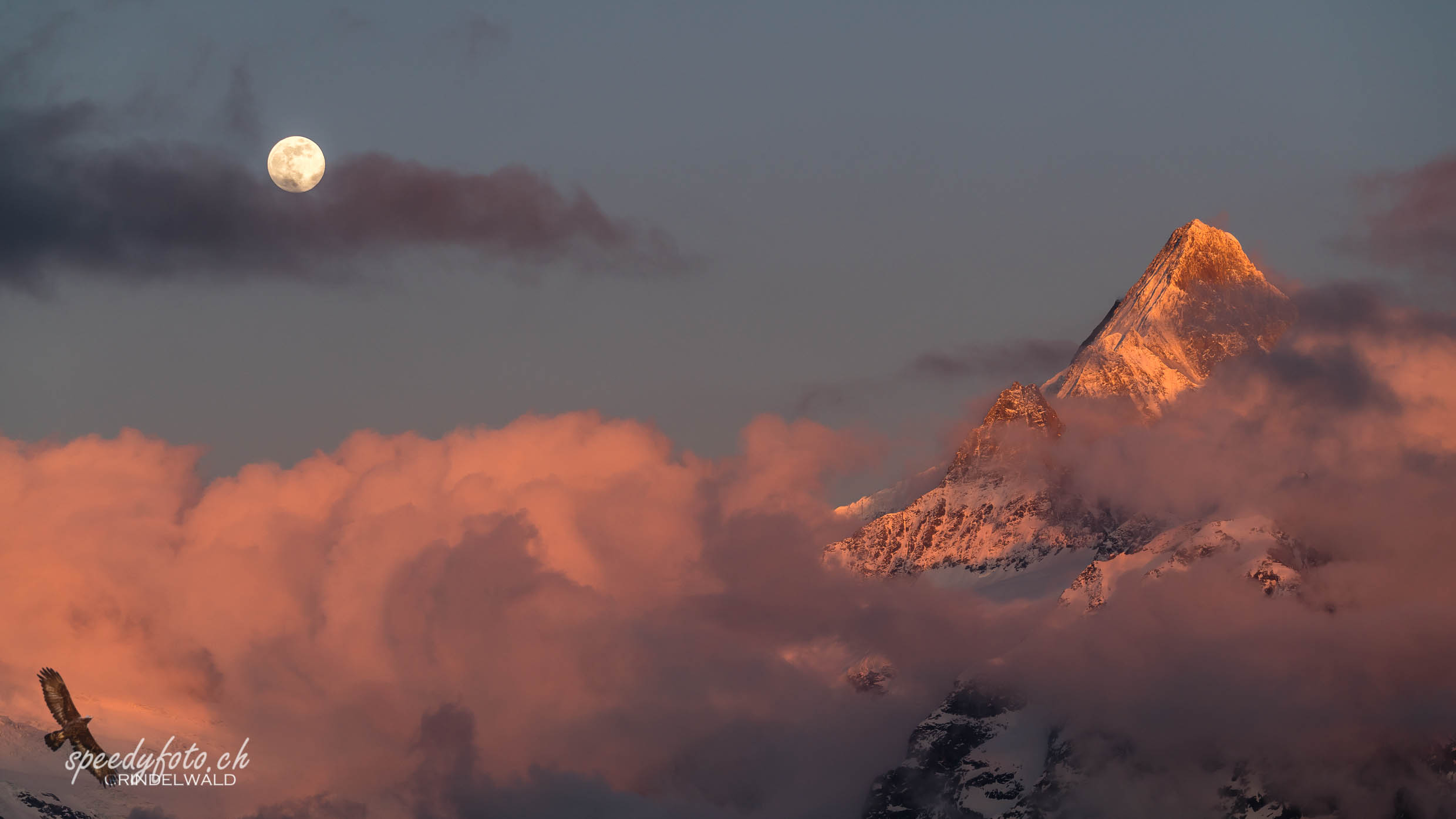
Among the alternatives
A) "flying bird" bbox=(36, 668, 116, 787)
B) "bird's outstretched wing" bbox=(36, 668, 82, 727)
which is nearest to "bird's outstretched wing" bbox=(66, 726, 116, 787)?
"flying bird" bbox=(36, 668, 116, 787)

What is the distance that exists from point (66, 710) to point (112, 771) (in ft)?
18.0

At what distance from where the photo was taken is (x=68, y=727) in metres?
137

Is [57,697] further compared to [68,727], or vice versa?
[68,727]

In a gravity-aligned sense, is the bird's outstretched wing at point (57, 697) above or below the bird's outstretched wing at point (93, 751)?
above

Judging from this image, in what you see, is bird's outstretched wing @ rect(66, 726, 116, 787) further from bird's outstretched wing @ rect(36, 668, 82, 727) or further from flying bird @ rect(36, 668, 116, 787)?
bird's outstretched wing @ rect(36, 668, 82, 727)

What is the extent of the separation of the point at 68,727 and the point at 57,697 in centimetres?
412

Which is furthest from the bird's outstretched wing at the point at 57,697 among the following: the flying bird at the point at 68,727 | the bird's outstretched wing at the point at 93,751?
the bird's outstretched wing at the point at 93,751

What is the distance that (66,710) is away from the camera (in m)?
135

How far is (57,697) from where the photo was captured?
13375 cm

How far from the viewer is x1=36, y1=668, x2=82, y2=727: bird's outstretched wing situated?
432ft

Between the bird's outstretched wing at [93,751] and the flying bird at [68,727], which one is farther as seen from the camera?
the bird's outstretched wing at [93,751]

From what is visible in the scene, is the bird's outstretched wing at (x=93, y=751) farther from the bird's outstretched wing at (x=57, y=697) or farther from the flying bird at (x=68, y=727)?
the bird's outstretched wing at (x=57, y=697)

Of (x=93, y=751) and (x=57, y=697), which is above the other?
(x=57, y=697)

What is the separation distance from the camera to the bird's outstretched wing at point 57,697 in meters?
132
